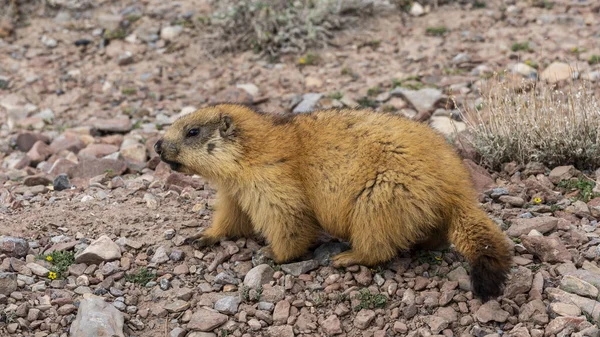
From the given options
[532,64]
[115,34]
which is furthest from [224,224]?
[115,34]

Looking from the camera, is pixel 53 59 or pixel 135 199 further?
pixel 53 59

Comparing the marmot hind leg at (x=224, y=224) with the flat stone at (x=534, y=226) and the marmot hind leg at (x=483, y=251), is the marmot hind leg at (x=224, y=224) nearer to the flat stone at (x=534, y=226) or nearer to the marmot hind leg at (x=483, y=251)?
the marmot hind leg at (x=483, y=251)

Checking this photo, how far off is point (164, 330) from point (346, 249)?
1627 millimetres

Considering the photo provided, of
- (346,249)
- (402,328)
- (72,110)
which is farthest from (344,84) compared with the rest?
(402,328)

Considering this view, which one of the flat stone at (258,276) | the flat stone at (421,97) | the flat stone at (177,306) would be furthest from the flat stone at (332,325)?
the flat stone at (421,97)

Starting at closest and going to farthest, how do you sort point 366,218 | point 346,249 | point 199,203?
1. point 366,218
2. point 346,249
3. point 199,203

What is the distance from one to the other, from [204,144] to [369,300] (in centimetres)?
182

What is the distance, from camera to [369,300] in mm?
5371

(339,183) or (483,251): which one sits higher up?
(339,183)

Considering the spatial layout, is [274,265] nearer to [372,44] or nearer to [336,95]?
[336,95]

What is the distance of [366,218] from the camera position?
531cm

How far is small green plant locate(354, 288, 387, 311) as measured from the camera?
534 centimetres

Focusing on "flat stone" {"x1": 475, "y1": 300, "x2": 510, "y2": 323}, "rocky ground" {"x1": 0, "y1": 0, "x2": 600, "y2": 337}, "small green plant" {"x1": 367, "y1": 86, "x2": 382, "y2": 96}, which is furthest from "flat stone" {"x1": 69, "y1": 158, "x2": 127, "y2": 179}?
"flat stone" {"x1": 475, "y1": 300, "x2": 510, "y2": 323}

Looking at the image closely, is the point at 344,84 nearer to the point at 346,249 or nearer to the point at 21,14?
the point at 346,249
